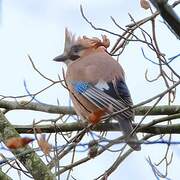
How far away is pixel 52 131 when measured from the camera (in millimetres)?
4293

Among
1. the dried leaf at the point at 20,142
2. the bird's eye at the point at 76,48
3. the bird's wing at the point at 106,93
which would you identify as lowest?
the bird's wing at the point at 106,93

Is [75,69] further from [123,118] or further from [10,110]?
[123,118]

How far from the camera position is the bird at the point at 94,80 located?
4.56m

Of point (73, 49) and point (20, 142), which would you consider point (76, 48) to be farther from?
point (20, 142)

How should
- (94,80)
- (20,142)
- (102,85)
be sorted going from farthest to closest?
(94,80), (102,85), (20,142)

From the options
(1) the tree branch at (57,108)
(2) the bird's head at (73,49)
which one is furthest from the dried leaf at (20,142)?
(2) the bird's head at (73,49)

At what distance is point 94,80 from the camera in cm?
500

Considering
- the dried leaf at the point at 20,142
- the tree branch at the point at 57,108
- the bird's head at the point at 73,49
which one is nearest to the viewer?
the dried leaf at the point at 20,142

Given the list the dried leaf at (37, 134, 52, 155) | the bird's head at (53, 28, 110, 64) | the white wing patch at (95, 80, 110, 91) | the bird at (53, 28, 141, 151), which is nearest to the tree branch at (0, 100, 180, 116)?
the bird at (53, 28, 141, 151)

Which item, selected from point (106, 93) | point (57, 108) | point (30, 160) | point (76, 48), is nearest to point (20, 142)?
point (30, 160)

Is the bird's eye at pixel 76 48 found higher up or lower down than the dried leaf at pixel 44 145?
higher up

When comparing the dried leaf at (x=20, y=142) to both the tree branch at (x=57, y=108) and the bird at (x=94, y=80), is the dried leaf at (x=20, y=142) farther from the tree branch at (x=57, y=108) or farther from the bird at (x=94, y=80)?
the tree branch at (x=57, y=108)

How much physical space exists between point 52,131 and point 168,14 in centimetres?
189

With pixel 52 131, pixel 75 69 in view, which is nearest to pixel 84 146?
pixel 52 131
